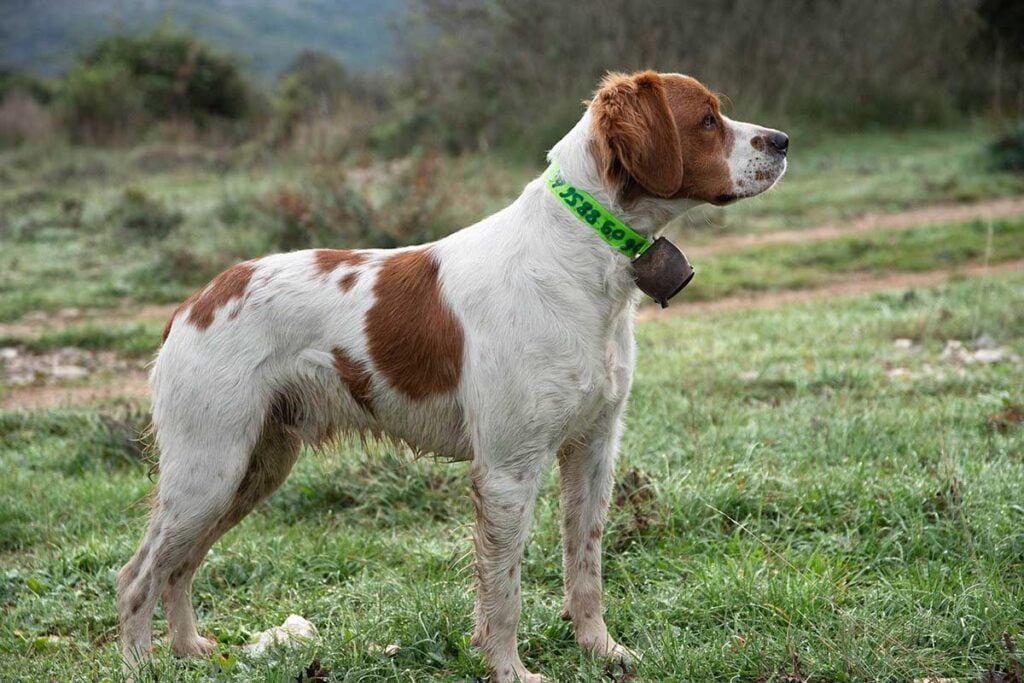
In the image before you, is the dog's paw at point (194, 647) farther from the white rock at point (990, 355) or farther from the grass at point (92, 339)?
the white rock at point (990, 355)

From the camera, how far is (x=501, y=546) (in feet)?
10.1

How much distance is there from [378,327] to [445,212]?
6.38m

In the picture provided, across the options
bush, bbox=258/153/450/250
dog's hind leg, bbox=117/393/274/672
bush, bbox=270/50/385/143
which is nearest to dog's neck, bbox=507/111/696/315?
dog's hind leg, bbox=117/393/274/672

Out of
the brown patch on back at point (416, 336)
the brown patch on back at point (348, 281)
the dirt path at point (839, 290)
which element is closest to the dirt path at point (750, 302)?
the dirt path at point (839, 290)

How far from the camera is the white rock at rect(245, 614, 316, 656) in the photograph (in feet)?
11.0

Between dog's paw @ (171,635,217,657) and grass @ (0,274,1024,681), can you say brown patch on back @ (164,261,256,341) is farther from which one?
dog's paw @ (171,635,217,657)

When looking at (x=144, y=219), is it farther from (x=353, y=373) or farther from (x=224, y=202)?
(x=353, y=373)

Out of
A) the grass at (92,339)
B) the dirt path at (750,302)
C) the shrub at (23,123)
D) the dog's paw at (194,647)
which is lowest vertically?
the shrub at (23,123)

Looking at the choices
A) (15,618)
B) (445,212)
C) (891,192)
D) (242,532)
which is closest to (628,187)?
(242,532)

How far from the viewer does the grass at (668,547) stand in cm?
315

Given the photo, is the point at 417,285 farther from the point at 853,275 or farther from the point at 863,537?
the point at 853,275

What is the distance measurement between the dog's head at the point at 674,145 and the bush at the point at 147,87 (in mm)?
19039

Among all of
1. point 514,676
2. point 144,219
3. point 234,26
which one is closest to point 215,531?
point 514,676

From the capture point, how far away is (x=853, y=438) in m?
→ 4.59
